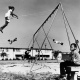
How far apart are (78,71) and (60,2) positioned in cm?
436

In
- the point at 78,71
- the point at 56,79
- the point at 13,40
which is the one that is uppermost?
the point at 13,40

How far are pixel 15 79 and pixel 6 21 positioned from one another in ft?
12.0

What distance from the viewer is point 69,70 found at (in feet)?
19.5

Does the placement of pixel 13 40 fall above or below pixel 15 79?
above

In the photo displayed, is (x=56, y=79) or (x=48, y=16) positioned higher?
(x=48, y=16)

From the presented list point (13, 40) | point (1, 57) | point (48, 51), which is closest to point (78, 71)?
point (13, 40)

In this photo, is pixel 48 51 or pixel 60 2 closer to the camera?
pixel 60 2

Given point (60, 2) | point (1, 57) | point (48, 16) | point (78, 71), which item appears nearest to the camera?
point (78, 71)

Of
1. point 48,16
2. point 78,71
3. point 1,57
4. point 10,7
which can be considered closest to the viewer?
point 78,71

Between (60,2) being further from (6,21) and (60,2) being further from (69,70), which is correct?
(69,70)

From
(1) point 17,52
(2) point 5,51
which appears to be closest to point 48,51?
(1) point 17,52

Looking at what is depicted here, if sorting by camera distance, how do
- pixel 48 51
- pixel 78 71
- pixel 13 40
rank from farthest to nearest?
1. pixel 48 51
2. pixel 13 40
3. pixel 78 71

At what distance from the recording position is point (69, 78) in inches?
241

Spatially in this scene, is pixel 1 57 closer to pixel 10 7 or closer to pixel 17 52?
pixel 17 52
